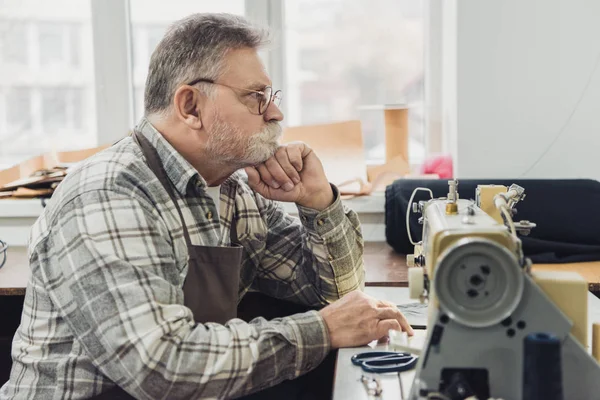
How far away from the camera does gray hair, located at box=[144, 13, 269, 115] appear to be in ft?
5.83

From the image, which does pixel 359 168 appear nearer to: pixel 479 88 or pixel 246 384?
pixel 479 88

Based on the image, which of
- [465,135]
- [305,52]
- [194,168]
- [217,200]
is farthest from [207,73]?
[305,52]

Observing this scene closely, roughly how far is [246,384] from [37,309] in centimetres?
46

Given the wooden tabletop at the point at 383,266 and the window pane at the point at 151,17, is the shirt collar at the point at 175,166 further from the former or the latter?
the window pane at the point at 151,17

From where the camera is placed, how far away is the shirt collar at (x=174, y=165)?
5.68ft

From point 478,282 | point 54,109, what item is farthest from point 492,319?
point 54,109

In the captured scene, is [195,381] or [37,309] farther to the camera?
[37,309]

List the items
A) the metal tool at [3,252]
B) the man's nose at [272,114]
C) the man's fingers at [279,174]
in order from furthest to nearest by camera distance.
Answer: the metal tool at [3,252] → the man's fingers at [279,174] → the man's nose at [272,114]

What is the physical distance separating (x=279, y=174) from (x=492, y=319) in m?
0.89

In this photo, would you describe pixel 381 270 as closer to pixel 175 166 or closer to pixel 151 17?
pixel 175 166

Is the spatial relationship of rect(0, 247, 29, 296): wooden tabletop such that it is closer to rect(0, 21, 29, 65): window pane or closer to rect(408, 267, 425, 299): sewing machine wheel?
rect(0, 21, 29, 65): window pane

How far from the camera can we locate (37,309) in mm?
1634

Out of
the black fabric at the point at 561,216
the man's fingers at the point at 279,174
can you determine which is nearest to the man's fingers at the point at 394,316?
the man's fingers at the point at 279,174

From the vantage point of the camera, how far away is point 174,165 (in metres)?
1.74
